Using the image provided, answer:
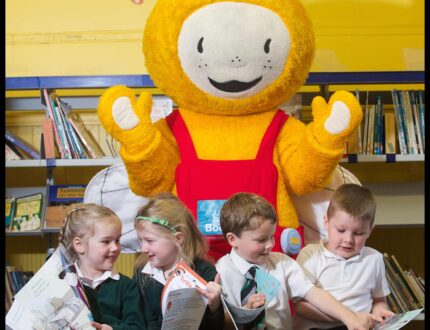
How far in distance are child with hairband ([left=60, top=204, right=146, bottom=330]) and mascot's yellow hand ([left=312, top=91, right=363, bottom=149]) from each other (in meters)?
0.68

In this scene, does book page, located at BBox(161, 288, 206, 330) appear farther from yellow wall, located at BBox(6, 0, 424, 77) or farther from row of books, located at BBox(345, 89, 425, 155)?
yellow wall, located at BBox(6, 0, 424, 77)

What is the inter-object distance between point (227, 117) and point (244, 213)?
47cm

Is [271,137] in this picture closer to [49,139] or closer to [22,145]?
[49,139]

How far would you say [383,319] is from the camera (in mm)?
1860

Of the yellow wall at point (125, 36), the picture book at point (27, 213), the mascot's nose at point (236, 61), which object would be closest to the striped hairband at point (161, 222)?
the mascot's nose at point (236, 61)

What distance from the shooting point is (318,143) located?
2088mm

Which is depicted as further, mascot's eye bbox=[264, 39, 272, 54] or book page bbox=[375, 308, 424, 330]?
mascot's eye bbox=[264, 39, 272, 54]

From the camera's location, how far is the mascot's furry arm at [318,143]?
6.73ft

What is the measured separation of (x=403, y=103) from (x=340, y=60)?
46cm

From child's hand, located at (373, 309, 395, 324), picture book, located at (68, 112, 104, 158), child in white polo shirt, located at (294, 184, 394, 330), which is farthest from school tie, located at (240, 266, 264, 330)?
picture book, located at (68, 112, 104, 158)

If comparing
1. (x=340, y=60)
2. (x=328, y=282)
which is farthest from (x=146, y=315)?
(x=340, y=60)

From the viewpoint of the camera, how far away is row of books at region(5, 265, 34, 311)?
299cm

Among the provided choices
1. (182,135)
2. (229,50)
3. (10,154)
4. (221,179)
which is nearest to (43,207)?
(10,154)

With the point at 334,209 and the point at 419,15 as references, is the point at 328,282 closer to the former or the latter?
the point at 334,209
